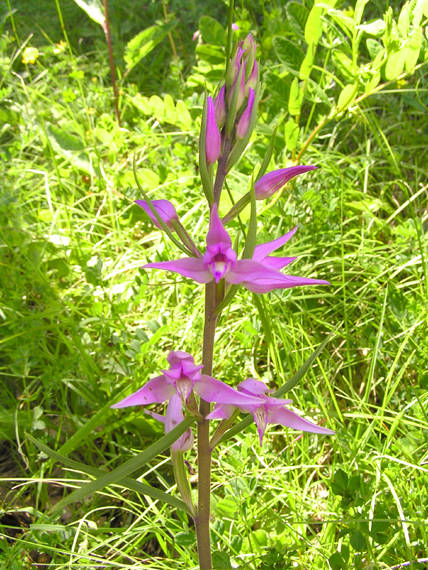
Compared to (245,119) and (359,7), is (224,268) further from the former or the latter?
(359,7)

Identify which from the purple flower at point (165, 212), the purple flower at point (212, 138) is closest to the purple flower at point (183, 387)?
the purple flower at point (165, 212)

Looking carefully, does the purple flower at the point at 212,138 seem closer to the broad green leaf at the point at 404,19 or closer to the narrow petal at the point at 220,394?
the narrow petal at the point at 220,394

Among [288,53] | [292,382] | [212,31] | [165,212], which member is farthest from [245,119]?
[212,31]

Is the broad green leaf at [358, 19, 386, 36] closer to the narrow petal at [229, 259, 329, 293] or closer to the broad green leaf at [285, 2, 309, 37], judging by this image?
the broad green leaf at [285, 2, 309, 37]

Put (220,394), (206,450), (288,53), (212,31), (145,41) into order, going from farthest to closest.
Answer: (145,41) → (212,31) → (288,53) → (206,450) → (220,394)

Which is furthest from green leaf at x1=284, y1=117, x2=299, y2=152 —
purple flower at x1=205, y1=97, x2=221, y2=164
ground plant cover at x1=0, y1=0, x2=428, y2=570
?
purple flower at x1=205, y1=97, x2=221, y2=164

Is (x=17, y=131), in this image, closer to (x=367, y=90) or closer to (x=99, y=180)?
(x=99, y=180)
